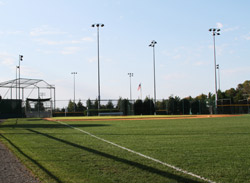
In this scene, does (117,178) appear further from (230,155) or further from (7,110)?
(7,110)

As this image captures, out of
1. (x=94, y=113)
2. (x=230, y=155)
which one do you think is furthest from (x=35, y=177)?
(x=94, y=113)

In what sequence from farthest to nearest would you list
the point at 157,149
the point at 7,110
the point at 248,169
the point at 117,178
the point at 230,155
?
1. the point at 7,110
2. the point at 157,149
3. the point at 230,155
4. the point at 248,169
5. the point at 117,178

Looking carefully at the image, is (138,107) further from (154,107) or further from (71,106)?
(71,106)

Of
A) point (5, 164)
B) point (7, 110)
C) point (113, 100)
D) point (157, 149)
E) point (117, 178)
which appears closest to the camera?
point (117, 178)

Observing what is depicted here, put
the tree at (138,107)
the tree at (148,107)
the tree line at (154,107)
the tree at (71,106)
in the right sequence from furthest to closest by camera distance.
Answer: the tree at (71,106) < the tree at (148,107) < the tree at (138,107) < the tree line at (154,107)

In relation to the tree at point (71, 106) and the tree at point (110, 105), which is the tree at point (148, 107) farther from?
the tree at point (71, 106)

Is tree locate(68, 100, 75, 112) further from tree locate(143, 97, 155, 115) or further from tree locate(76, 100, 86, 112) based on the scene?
tree locate(143, 97, 155, 115)

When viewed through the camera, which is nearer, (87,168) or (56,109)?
(87,168)

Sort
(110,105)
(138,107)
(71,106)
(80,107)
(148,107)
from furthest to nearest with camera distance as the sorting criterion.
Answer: (71,106)
(80,107)
(148,107)
(110,105)
(138,107)

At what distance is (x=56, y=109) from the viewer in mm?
45500

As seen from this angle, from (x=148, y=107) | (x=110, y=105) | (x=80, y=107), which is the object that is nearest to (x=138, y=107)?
(x=148, y=107)

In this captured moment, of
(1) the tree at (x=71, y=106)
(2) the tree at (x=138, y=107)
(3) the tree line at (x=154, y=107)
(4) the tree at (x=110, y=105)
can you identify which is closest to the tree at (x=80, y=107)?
(3) the tree line at (x=154, y=107)

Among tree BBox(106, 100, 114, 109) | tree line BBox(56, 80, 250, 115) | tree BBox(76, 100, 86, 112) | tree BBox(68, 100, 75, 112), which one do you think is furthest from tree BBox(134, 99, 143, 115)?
tree BBox(68, 100, 75, 112)

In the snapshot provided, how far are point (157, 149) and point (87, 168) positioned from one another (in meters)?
2.52
